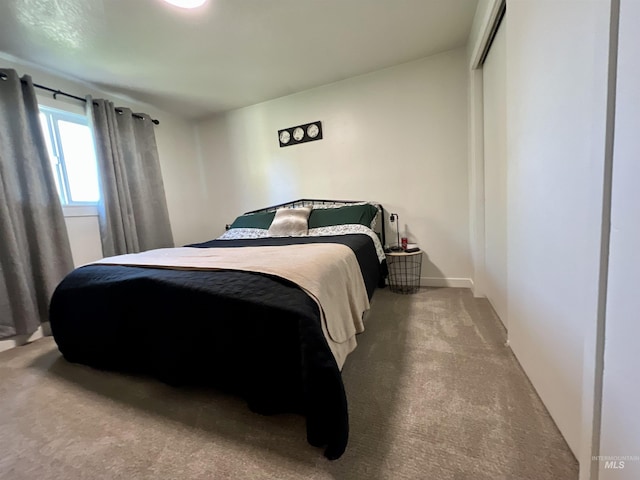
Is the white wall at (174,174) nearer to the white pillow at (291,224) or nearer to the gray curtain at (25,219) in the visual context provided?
the gray curtain at (25,219)

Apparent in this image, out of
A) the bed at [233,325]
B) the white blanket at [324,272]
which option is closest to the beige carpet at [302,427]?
the bed at [233,325]

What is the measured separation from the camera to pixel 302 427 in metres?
1.10

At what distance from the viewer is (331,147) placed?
3125mm

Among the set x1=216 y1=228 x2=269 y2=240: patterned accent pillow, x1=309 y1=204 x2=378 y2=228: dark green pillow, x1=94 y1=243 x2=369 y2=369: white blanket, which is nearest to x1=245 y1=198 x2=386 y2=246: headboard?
x1=309 y1=204 x2=378 y2=228: dark green pillow

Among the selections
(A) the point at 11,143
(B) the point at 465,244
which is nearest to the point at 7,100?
(A) the point at 11,143

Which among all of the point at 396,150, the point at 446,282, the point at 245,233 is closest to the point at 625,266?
the point at 446,282

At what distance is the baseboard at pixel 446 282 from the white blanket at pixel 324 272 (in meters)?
1.42

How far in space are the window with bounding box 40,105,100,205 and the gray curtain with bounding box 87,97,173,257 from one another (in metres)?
0.12

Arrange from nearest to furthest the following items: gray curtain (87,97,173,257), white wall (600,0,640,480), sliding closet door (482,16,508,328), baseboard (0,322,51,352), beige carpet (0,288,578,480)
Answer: white wall (600,0,640,480)
beige carpet (0,288,578,480)
sliding closet door (482,16,508,328)
baseboard (0,322,51,352)
gray curtain (87,97,173,257)

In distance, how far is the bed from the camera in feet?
3.10

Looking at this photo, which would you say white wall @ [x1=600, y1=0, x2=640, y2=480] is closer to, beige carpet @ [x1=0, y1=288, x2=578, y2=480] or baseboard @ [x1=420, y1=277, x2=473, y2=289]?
beige carpet @ [x1=0, y1=288, x2=578, y2=480]

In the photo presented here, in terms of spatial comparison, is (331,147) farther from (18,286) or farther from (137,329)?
(18,286)

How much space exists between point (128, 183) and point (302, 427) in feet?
10.5

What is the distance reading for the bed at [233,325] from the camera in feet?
3.10
